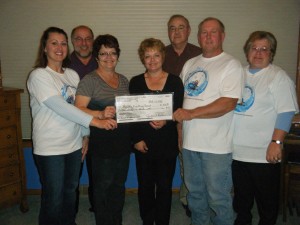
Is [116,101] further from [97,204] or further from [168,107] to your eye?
[97,204]

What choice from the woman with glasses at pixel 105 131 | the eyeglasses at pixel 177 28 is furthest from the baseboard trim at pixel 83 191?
the eyeglasses at pixel 177 28

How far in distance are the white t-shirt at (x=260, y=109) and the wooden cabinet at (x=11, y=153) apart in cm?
218

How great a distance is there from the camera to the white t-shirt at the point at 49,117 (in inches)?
71.8

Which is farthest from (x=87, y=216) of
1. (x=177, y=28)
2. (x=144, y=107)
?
(x=177, y=28)

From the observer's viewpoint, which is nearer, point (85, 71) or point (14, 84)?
point (85, 71)

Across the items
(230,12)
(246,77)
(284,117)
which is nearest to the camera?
(284,117)

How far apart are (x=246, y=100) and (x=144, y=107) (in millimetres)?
794

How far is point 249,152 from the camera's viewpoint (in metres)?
2.04

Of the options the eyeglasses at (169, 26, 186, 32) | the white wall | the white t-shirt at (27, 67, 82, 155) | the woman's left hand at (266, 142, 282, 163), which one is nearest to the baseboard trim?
the white t-shirt at (27, 67, 82, 155)

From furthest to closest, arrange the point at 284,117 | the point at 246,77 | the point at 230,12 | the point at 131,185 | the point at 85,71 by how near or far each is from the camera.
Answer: the point at 131,185 < the point at 230,12 < the point at 85,71 < the point at 246,77 < the point at 284,117

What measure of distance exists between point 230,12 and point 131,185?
2463 millimetres

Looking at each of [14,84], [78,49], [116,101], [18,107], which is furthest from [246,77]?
[14,84]

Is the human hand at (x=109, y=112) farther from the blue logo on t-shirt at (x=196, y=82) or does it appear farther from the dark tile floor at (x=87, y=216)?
the dark tile floor at (x=87, y=216)

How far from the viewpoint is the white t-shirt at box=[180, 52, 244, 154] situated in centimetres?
189
